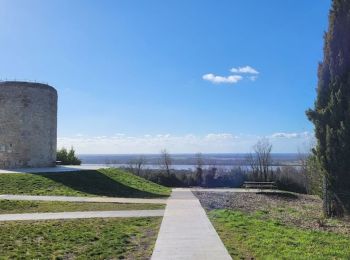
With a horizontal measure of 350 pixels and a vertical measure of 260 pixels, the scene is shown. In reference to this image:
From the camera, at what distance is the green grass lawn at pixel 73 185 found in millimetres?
19989

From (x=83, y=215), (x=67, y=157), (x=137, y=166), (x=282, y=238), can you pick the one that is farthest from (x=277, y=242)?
(x=137, y=166)

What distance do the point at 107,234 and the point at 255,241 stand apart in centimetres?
339

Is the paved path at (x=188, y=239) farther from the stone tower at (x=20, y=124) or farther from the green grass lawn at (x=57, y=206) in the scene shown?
the stone tower at (x=20, y=124)

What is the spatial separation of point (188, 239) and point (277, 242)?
181 cm

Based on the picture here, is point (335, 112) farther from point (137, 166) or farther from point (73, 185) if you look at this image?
point (137, 166)

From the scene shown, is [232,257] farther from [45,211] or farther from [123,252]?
[45,211]

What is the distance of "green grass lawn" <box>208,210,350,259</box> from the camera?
7848 millimetres

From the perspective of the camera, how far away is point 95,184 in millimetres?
23344

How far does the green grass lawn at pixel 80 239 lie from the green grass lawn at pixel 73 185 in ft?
26.7

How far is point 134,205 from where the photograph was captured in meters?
16.1

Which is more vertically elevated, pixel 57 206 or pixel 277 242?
pixel 57 206

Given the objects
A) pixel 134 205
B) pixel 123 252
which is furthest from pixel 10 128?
pixel 123 252

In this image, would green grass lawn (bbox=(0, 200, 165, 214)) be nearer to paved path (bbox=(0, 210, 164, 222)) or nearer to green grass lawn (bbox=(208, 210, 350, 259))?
paved path (bbox=(0, 210, 164, 222))

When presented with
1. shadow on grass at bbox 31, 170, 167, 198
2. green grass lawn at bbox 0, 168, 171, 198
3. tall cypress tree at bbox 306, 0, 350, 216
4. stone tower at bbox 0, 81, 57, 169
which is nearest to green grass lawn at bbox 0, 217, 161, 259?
tall cypress tree at bbox 306, 0, 350, 216
